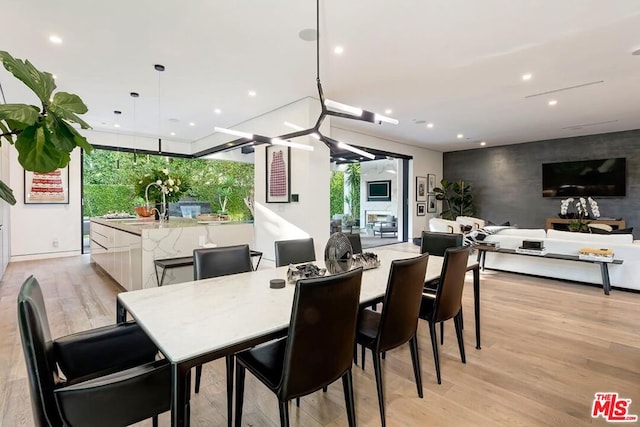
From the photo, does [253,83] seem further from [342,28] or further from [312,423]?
[312,423]

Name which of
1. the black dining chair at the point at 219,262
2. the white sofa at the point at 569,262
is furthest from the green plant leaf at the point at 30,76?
the white sofa at the point at 569,262

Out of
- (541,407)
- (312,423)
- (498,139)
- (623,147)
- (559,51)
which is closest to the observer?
(312,423)

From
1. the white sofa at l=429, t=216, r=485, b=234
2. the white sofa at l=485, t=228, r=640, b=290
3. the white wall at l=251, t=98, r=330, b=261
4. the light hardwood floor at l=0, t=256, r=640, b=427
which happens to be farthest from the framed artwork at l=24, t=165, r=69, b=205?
the white sofa at l=485, t=228, r=640, b=290

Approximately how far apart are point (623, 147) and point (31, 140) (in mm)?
10507

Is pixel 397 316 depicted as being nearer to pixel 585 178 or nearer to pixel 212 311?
pixel 212 311

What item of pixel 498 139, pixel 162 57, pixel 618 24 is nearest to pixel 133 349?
pixel 162 57

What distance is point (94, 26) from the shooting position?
3.05 meters

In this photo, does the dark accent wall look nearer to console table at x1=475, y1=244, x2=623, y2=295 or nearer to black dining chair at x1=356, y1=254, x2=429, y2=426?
console table at x1=475, y1=244, x2=623, y2=295

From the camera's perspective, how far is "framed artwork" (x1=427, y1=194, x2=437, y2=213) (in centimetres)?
991

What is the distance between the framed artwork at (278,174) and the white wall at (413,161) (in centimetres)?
215

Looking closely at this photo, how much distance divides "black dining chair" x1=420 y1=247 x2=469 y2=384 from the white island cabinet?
9.20 ft

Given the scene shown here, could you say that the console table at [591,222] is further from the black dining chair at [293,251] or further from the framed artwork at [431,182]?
the black dining chair at [293,251]

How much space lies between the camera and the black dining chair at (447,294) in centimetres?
212

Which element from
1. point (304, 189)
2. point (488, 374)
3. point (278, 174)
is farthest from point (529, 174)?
point (488, 374)
